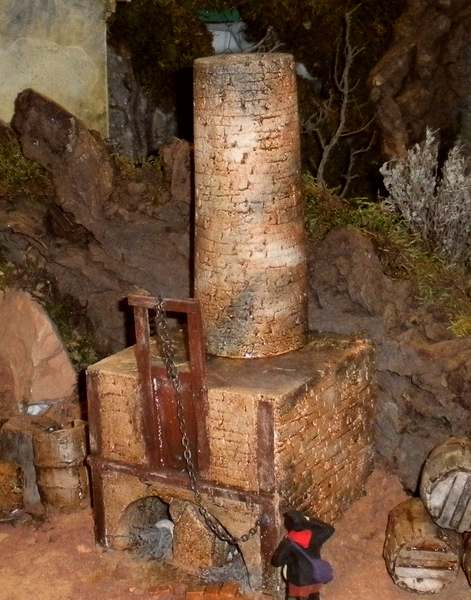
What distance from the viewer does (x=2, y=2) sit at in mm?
10203

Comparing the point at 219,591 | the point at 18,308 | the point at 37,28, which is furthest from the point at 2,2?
the point at 219,591

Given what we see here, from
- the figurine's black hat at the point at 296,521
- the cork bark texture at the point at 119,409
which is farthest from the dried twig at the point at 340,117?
the figurine's black hat at the point at 296,521

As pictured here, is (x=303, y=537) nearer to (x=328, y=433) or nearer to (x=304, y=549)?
(x=304, y=549)

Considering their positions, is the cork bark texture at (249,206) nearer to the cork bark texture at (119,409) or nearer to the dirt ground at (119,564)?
the cork bark texture at (119,409)

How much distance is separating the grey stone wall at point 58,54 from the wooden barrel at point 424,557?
6.05 meters

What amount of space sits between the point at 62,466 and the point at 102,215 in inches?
95.3

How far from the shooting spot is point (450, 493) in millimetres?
6973

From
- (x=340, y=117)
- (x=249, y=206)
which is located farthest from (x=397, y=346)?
(x=340, y=117)

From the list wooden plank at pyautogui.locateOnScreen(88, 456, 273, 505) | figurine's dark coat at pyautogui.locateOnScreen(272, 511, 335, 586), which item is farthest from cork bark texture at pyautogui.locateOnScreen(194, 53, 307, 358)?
figurine's dark coat at pyautogui.locateOnScreen(272, 511, 335, 586)

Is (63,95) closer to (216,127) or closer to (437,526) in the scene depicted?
(216,127)

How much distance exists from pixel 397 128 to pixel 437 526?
17.9 feet

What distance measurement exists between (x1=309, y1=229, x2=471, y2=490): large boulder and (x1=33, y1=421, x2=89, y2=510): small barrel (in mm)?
2319

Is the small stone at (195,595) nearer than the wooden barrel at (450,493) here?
Yes

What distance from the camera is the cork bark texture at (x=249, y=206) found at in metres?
6.77
